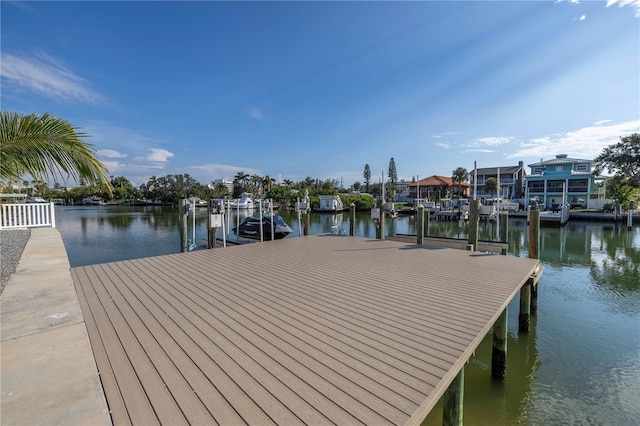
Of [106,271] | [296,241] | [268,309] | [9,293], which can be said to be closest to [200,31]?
[296,241]

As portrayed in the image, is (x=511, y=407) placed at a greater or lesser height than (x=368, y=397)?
lesser

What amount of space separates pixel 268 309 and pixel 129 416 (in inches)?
72.7

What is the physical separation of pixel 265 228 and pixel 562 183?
43.0 metres

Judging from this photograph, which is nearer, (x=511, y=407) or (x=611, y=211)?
(x=511, y=407)

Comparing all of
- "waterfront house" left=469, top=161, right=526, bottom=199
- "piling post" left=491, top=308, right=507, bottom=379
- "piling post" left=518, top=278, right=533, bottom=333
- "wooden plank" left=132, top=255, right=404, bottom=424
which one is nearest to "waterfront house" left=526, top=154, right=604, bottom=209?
"waterfront house" left=469, top=161, right=526, bottom=199

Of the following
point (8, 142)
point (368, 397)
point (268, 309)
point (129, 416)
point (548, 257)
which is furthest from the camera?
point (548, 257)

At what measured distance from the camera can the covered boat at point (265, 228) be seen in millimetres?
10930

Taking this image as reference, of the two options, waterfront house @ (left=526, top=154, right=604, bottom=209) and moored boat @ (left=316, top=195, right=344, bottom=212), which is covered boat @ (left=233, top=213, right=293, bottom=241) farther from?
waterfront house @ (left=526, top=154, right=604, bottom=209)

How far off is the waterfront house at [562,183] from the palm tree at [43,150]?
44.1 metres

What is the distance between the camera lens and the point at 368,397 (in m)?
1.92

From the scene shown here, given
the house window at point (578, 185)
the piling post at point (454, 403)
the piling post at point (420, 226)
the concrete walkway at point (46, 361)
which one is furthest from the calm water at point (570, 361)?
the house window at point (578, 185)

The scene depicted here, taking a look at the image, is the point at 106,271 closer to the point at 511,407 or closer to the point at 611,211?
the point at 511,407

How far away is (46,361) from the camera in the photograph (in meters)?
2.31

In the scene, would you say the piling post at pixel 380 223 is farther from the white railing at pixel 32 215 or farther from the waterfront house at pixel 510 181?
the waterfront house at pixel 510 181
